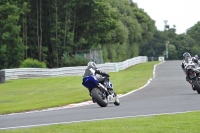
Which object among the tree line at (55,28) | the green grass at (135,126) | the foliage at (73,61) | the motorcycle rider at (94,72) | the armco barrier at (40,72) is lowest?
the armco barrier at (40,72)

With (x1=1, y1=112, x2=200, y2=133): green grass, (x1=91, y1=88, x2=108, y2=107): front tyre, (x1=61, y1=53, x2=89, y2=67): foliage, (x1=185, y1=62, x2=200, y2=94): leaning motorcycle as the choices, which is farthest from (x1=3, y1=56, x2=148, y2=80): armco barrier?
(x1=1, y1=112, x2=200, y2=133): green grass

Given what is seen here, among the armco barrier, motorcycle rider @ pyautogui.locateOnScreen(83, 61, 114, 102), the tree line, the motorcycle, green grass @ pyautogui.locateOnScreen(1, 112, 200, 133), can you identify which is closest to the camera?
green grass @ pyautogui.locateOnScreen(1, 112, 200, 133)

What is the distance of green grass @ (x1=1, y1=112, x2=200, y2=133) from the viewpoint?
10844 mm

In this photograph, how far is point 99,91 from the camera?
17875 mm

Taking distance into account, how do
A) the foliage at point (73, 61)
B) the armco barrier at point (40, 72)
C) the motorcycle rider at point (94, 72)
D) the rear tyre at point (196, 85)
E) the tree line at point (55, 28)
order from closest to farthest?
1. the motorcycle rider at point (94, 72)
2. the rear tyre at point (196, 85)
3. the armco barrier at point (40, 72)
4. the tree line at point (55, 28)
5. the foliage at point (73, 61)

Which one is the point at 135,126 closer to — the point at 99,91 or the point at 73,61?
the point at 99,91

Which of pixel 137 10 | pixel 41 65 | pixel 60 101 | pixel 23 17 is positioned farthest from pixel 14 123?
pixel 137 10

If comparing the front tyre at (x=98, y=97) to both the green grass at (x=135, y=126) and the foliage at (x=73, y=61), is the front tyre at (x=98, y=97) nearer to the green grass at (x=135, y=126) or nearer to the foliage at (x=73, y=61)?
the green grass at (x=135, y=126)

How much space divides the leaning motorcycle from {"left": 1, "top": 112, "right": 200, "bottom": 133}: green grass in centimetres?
840

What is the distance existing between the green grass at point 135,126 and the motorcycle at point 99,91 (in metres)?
4.67

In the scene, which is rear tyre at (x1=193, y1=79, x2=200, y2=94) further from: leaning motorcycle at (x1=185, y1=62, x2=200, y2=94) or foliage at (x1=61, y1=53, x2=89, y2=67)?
foliage at (x1=61, y1=53, x2=89, y2=67)

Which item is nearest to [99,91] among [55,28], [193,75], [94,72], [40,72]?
[94,72]

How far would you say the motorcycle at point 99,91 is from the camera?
17.6 metres

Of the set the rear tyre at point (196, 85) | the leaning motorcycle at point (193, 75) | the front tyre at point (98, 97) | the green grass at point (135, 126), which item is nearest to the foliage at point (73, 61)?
the leaning motorcycle at point (193, 75)
